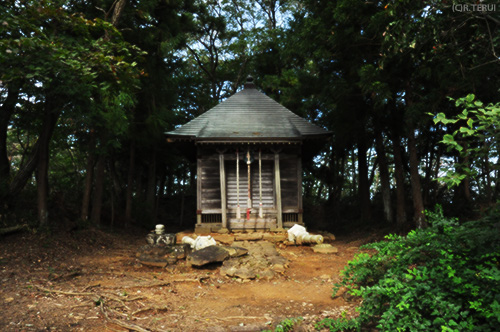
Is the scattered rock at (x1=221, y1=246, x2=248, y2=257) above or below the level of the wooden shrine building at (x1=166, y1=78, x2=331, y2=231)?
below

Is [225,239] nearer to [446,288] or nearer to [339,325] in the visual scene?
[339,325]

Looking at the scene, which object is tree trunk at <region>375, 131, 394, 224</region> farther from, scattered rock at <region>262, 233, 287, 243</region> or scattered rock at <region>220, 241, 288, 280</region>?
scattered rock at <region>220, 241, 288, 280</region>

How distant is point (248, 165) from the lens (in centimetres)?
1088

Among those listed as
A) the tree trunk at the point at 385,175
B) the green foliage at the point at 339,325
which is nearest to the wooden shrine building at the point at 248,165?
the tree trunk at the point at 385,175

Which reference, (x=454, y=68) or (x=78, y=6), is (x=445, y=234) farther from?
(x=78, y=6)

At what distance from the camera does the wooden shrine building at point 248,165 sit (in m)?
10.9

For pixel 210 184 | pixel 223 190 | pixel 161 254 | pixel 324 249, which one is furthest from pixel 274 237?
pixel 161 254

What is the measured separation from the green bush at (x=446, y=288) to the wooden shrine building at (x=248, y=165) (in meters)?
7.14

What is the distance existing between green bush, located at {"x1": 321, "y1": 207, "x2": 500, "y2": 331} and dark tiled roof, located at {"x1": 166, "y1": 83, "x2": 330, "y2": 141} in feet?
23.4

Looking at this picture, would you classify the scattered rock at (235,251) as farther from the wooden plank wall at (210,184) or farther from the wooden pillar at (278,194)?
the wooden plank wall at (210,184)

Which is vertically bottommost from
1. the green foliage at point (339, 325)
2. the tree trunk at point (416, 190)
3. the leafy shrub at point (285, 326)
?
the leafy shrub at point (285, 326)

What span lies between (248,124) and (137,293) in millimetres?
7699

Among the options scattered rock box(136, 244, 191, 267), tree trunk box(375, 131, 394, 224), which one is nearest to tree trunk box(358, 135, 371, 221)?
tree trunk box(375, 131, 394, 224)

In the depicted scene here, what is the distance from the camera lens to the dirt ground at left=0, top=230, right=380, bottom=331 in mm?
4156
